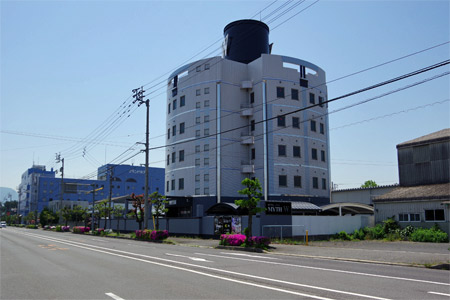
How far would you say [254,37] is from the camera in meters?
58.3

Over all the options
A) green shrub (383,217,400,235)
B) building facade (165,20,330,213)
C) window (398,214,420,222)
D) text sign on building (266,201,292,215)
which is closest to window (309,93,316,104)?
building facade (165,20,330,213)

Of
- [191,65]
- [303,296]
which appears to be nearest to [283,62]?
Result: [191,65]

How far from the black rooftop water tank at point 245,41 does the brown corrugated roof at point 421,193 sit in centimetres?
2973

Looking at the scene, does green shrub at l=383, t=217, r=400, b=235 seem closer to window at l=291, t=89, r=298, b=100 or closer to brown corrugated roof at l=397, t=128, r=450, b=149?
brown corrugated roof at l=397, t=128, r=450, b=149

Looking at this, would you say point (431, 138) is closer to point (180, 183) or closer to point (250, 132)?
point (250, 132)

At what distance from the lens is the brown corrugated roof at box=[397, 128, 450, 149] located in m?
35.6

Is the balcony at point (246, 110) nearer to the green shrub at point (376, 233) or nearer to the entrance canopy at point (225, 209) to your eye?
the entrance canopy at point (225, 209)

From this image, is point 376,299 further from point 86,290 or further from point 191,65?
point 191,65

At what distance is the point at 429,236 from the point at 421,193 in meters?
5.11

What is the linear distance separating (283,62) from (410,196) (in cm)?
2583

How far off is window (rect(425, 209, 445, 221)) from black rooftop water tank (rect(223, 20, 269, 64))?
33.6m

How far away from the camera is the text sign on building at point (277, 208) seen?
31148 mm

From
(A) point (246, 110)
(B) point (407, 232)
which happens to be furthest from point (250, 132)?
(B) point (407, 232)

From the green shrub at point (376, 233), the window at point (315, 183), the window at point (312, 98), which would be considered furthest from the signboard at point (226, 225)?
the window at point (312, 98)
